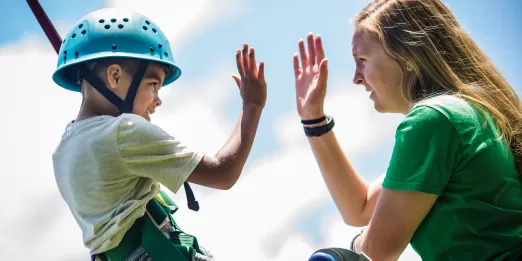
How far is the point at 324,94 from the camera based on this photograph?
15.4ft

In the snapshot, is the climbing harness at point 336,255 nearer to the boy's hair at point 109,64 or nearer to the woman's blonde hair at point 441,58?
the woman's blonde hair at point 441,58

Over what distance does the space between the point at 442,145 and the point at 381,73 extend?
941mm

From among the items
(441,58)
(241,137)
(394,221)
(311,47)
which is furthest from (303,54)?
(394,221)

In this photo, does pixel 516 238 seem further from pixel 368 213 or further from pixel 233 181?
pixel 233 181

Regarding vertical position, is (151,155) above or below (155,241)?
above

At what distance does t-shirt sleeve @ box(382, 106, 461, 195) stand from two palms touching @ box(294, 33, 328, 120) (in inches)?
67.1

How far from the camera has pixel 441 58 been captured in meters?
3.38

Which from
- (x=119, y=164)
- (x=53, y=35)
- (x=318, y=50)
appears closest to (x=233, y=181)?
(x=119, y=164)

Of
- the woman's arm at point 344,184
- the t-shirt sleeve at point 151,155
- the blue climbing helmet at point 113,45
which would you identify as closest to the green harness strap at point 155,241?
the t-shirt sleeve at point 151,155

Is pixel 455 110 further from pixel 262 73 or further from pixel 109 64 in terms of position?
pixel 109 64

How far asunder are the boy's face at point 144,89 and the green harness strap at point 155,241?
74 centimetres

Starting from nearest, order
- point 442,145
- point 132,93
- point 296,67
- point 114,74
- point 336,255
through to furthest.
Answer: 1. point 336,255
2. point 442,145
3. point 132,93
4. point 114,74
5. point 296,67

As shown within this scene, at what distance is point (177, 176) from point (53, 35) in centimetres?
226

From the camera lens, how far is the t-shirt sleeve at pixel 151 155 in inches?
154
